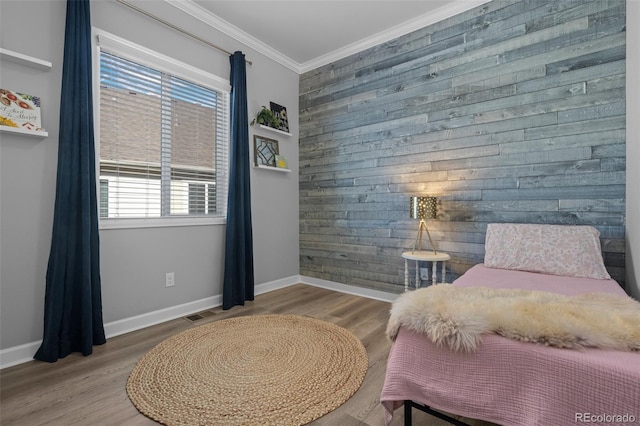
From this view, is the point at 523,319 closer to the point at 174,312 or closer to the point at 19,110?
the point at 174,312

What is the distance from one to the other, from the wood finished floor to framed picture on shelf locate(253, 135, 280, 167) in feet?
5.81

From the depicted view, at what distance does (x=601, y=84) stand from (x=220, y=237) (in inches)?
136

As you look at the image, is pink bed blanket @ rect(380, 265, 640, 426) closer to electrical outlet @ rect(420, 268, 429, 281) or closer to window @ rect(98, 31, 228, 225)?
electrical outlet @ rect(420, 268, 429, 281)

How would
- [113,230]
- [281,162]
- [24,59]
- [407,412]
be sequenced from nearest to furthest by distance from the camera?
[407,412] → [24,59] → [113,230] → [281,162]

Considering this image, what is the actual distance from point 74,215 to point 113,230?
340 mm

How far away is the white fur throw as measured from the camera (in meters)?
0.98

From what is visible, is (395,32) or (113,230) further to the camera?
(395,32)

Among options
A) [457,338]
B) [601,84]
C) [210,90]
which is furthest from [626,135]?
[210,90]

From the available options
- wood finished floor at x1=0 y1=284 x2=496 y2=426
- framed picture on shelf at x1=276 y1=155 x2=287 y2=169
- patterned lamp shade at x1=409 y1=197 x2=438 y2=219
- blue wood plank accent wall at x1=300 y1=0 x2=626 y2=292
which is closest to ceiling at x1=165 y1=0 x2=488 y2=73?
blue wood plank accent wall at x1=300 y1=0 x2=626 y2=292

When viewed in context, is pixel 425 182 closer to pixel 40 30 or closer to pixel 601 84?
pixel 601 84

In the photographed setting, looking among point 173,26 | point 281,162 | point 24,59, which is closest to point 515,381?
point 24,59

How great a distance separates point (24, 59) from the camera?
6.07ft

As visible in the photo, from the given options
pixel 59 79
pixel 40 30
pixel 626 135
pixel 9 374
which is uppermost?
pixel 40 30

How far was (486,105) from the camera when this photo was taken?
8.75 ft
